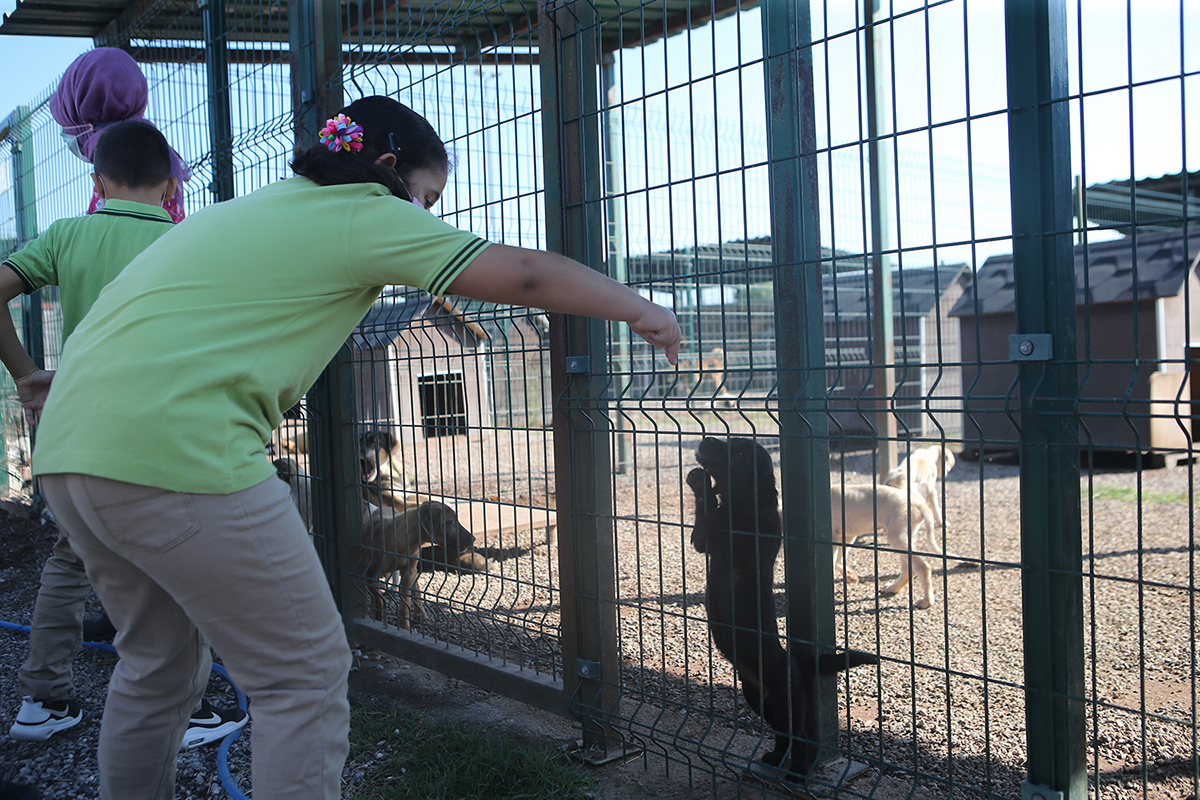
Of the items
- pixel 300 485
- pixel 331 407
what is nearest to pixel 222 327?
pixel 331 407

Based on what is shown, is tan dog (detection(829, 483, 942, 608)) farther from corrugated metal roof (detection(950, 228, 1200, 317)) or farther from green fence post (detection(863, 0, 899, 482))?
corrugated metal roof (detection(950, 228, 1200, 317))

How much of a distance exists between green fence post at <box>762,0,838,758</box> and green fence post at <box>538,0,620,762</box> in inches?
24.1

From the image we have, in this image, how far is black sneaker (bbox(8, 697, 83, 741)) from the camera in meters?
3.04

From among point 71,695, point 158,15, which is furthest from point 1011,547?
point 158,15

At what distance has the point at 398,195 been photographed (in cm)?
188

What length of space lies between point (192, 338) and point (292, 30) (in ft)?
10.1

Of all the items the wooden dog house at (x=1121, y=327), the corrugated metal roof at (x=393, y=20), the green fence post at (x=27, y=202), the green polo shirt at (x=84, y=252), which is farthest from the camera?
the wooden dog house at (x=1121, y=327)

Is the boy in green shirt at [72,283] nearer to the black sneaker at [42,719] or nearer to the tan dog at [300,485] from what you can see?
the black sneaker at [42,719]

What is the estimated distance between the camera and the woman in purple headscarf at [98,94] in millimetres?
3602

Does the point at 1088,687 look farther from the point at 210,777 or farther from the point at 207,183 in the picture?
the point at 207,183

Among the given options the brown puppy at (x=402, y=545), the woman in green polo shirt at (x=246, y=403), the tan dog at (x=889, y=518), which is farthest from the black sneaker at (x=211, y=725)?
the tan dog at (x=889, y=518)

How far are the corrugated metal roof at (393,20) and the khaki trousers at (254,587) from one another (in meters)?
1.51

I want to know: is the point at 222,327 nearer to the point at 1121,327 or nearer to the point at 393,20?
the point at 393,20

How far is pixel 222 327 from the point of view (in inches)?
63.7
